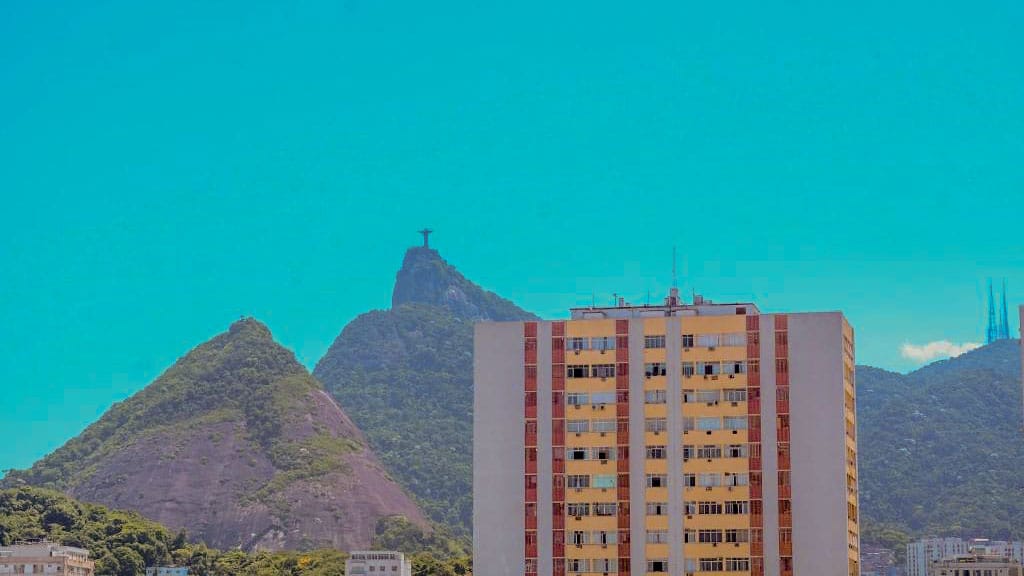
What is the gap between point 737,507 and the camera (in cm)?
11131

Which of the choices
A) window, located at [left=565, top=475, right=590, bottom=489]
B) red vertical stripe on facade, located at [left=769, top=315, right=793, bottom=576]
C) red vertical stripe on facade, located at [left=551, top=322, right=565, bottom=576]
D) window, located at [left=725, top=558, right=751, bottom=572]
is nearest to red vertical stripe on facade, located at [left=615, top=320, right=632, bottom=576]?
window, located at [left=565, top=475, right=590, bottom=489]

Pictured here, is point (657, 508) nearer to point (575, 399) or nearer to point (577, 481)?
point (577, 481)

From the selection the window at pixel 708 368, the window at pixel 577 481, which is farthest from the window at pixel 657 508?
the window at pixel 708 368

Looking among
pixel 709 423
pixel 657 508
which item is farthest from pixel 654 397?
pixel 657 508

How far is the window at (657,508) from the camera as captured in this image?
112062 millimetres

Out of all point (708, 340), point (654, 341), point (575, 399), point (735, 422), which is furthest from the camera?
point (575, 399)

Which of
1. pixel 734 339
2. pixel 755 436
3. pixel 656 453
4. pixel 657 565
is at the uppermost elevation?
pixel 734 339

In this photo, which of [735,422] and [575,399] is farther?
[575,399]

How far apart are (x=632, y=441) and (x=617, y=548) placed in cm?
647

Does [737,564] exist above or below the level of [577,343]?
below

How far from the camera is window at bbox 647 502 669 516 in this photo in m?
112

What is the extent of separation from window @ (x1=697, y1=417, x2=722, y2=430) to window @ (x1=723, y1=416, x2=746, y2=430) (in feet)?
1.44

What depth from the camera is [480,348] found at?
116875 mm

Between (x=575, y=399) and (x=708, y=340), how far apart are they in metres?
8.80
